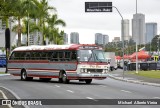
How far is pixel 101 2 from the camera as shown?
2077 inches

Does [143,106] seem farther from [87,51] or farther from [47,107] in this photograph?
[87,51]

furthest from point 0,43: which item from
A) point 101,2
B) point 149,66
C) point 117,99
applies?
point 117,99

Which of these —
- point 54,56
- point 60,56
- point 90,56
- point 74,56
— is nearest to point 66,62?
point 74,56

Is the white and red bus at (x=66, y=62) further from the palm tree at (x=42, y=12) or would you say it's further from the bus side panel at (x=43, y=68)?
the palm tree at (x=42, y=12)

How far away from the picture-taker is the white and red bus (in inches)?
1405

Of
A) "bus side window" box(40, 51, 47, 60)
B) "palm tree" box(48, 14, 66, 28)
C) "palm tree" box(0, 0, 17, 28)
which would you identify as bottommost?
"bus side window" box(40, 51, 47, 60)

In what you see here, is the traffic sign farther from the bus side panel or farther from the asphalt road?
the asphalt road

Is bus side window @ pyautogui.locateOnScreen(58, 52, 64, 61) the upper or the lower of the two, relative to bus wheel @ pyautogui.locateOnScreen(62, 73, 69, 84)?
upper

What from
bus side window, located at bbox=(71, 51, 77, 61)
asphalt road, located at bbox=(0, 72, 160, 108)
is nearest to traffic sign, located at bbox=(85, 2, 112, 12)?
bus side window, located at bbox=(71, 51, 77, 61)

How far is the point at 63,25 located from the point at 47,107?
7164 centimetres

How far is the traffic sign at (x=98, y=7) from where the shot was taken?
171 feet

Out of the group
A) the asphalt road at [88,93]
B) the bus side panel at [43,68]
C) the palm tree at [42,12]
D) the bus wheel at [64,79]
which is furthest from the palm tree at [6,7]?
the palm tree at [42,12]

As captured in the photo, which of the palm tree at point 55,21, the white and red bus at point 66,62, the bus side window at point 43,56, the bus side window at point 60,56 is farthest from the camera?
the palm tree at point 55,21

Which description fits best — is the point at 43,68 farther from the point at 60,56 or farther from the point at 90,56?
the point at 90,56
